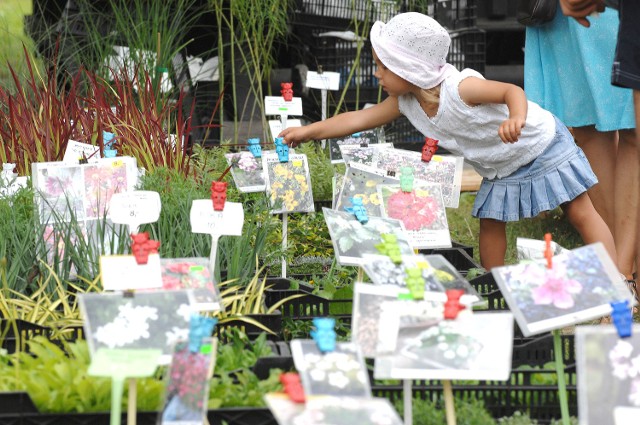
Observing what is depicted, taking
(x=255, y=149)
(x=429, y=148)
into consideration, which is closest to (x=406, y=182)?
(x=429, y=148)

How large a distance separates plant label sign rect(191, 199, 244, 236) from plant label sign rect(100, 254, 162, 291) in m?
0.48

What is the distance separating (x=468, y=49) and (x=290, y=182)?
Result: 2.72 m

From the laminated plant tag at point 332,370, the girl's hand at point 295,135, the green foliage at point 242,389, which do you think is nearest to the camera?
the laminated plant tag at point 332,370

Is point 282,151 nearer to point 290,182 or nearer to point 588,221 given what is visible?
point 290,182

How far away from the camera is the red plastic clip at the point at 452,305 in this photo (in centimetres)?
220

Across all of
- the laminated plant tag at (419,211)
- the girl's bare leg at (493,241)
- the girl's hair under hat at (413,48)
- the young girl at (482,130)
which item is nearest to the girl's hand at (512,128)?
the young girl at (482,130)

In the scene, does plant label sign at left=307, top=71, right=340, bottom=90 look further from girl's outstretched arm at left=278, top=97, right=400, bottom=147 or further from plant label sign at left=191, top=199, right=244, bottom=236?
plant label sign at left=191, top=199, right=244, bottom=236

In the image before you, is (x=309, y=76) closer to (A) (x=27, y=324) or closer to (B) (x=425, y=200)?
(B) (x=425, y=200)

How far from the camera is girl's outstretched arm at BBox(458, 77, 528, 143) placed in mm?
3271

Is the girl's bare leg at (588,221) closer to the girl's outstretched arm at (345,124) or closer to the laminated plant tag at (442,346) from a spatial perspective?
the girl's outstretched arm at (345,124)

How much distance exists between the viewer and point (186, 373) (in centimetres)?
204

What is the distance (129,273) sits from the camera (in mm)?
2297

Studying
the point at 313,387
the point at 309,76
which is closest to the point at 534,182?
the point at 309,76

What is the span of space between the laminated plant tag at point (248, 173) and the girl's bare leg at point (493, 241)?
0.77m
